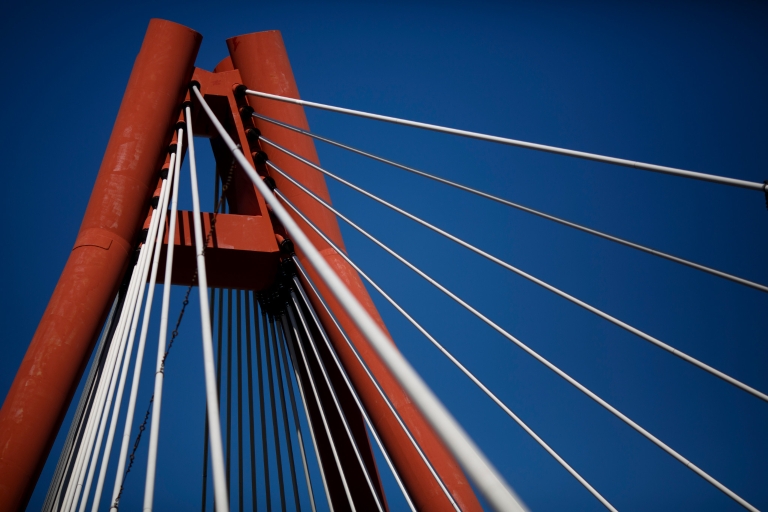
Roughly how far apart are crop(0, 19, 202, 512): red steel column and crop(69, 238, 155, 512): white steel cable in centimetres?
33

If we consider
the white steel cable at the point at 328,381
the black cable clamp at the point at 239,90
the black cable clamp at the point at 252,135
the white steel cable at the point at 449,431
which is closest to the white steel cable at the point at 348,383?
the white steel cable at the point at 328,381

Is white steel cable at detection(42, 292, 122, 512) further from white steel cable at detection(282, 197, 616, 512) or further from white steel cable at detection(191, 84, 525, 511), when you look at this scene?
white steel cable at detection(191, 84, 525, 511)

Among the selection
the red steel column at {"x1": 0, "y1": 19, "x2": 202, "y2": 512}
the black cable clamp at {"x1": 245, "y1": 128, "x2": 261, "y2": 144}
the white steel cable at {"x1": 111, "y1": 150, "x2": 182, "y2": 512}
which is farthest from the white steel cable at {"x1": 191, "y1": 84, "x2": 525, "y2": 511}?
the black cable clamp at {"x1": 245, "y1": 128, "x2": 261, "y2": 144}

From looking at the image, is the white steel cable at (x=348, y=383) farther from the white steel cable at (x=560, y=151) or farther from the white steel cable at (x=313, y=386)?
the white steel cable at (x=560, y=151)

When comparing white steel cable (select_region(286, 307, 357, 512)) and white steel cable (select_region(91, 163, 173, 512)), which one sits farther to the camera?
white steel cable (select_region(286, 307, 357, 512))

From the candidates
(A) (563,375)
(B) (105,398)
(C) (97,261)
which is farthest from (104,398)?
(A) (563,375)

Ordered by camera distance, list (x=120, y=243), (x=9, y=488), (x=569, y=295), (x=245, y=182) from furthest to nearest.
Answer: (x=245, y=182)
(x=120, y=243)
(x=569, y=295)
(x=9, y=488)

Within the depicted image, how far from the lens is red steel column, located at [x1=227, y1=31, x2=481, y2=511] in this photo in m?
5.18

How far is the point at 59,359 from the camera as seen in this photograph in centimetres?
504

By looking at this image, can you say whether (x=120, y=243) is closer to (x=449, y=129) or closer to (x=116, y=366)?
Result: (x=116, y=366)

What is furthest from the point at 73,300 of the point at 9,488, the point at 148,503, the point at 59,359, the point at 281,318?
the point at 148,503

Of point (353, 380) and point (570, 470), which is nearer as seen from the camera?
point (570, 470)

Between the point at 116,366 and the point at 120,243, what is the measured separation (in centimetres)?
134

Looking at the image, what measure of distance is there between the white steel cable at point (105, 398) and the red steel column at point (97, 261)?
334 millimetres
